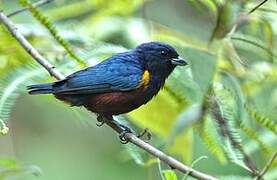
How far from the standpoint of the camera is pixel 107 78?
382 centimetres

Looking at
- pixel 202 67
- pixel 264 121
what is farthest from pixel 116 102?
pixel 202 67

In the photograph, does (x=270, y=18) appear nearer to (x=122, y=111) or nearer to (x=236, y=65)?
(x=236, y=65)

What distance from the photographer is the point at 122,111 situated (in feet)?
12.1

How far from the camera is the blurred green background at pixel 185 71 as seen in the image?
246 cm

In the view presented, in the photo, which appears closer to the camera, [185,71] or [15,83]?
[15,83]

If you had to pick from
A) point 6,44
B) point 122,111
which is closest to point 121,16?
point 122,111

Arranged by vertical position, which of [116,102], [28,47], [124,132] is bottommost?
[124,132]

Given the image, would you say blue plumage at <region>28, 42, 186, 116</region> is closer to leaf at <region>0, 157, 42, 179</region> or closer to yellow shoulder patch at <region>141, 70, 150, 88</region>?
yellow shoulder patch at <region>141, 70, 150, 88</region>

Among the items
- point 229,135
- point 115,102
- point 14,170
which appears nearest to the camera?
point 229,135

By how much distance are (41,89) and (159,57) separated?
74cm

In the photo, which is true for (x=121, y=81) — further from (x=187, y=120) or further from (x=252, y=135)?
(x=187, y=120)

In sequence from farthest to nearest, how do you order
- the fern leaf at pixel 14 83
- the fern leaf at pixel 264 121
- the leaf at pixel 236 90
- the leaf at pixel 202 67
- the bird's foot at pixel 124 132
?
the bird's foot at pixel 124 132 < the fern leaf at pixel 14 83 < the fern leaf at pixel 264 121 < the leaf at pixel 236 90 < the leaf at pixel 202 67

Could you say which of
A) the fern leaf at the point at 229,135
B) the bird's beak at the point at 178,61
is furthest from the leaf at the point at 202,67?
the bird's beak at the point at 178,61

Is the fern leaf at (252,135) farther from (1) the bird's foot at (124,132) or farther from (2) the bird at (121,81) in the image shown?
(2) the bird at (121,81)
